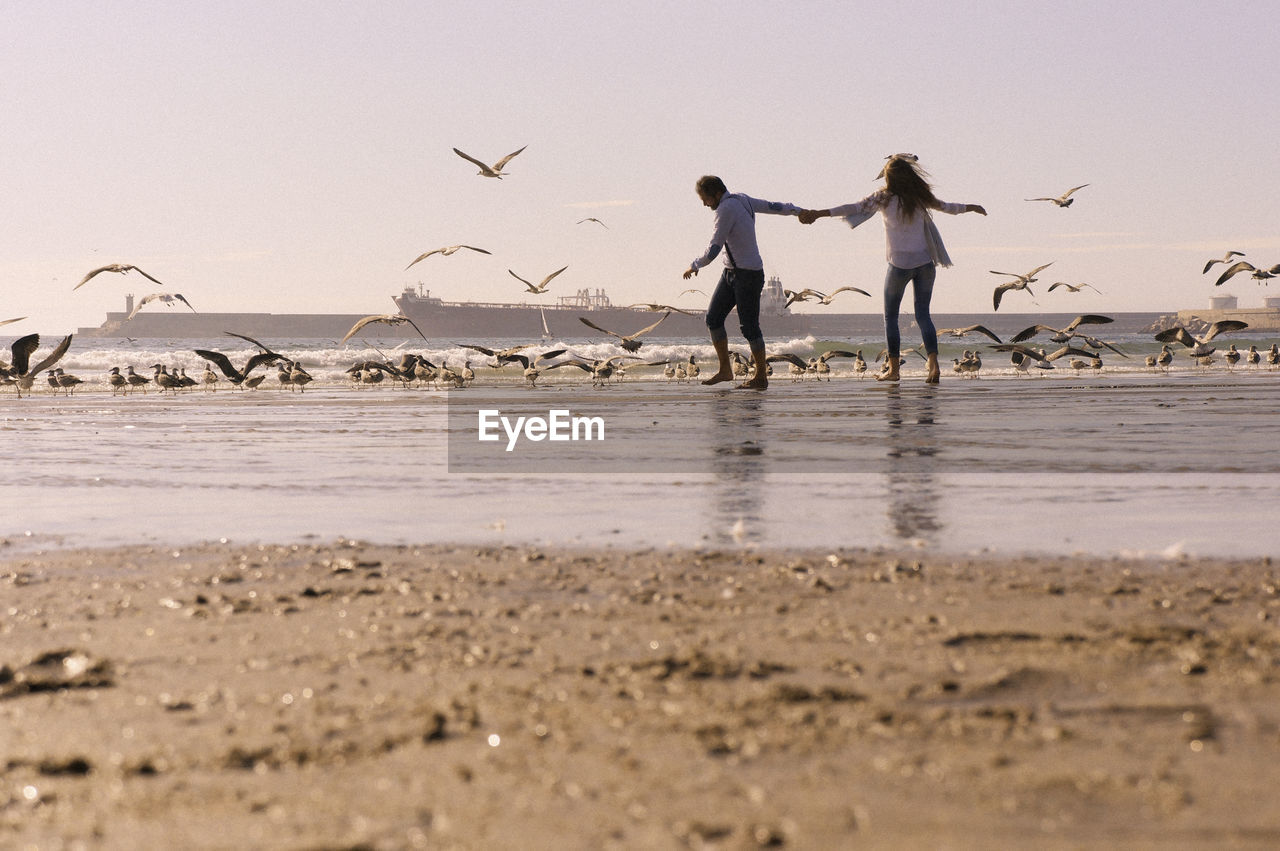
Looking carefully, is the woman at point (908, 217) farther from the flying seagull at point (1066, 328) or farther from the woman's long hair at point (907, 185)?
the flying seagull at point (1066, 328)

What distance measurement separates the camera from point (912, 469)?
20.8 feet

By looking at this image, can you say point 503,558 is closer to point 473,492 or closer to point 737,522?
point 737,522

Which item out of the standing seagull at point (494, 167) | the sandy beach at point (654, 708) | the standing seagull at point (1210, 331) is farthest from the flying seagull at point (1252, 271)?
the sandy beach at point (654, 708)

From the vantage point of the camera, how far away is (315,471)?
7008 millimetres

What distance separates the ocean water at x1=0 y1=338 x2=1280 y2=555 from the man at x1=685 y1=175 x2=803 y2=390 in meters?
1.47

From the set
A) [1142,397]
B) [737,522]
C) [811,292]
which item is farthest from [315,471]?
[811,292]

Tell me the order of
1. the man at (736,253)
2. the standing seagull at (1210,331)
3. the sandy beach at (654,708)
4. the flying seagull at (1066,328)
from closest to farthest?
the sandy beach at (654,708) → the man at (736,253) → the flying seagull at (1066,328) → the standing seagull at (1210,331)

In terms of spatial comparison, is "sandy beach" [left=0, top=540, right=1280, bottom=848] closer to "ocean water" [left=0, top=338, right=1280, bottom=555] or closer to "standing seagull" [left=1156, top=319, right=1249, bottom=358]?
"ocean water" [left=0, top=338, right=1280, bottom=555]

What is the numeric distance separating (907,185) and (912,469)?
7.23 m

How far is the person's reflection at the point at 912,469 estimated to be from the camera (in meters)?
4.44

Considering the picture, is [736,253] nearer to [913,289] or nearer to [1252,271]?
[913,289]

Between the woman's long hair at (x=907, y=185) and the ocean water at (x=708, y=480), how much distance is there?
2.30 meters

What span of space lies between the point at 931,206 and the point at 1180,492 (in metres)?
8.04

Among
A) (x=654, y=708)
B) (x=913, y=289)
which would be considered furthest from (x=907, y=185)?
(x=654, y=708)
